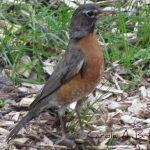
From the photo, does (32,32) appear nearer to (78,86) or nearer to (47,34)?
(47,34)

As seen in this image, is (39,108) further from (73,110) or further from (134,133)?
(134,133)

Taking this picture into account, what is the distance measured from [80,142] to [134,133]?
477 millimetres

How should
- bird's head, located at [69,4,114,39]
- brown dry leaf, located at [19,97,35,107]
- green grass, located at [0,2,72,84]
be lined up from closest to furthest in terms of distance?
bird's head, located at [69,4,114,39]
brown dry leaf, located at [19,97,35,107]
green grass, located at [0,2,72,84]

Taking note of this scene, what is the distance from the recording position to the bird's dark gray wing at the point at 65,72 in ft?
19.9

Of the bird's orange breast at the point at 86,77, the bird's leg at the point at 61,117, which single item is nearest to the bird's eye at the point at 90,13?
the bird's orange breast at the point at 86,77

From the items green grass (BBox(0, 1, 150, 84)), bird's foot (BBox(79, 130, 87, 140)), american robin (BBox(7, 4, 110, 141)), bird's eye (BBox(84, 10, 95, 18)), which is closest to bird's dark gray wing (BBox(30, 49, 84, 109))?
american robin (BBox(7, 4, 110, 141))

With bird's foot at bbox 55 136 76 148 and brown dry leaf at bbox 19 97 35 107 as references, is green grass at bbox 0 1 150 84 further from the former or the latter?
A: bird's foot at bbox 55 136 76 148

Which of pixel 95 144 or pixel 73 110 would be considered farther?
pixel 73 110

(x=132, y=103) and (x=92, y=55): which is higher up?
(x=92, y=55)

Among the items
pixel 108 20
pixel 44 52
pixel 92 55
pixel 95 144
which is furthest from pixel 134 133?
pixel 108 20

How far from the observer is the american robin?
6027 millimetres

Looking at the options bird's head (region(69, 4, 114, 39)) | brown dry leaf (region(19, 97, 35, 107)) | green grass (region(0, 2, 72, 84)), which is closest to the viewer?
bird's head (region(69, 4, 114, 39))

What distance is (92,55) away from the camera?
6.03m

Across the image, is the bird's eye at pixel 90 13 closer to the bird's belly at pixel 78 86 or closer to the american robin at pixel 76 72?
the american robin at pixel 76 72
